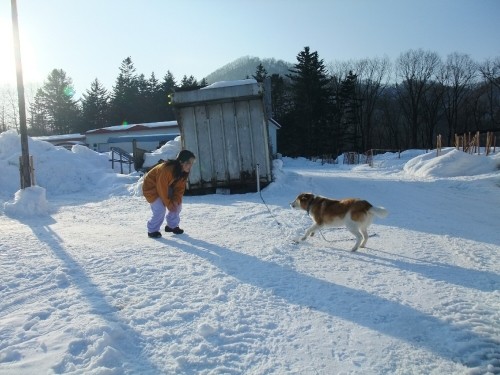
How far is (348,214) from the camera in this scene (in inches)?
228

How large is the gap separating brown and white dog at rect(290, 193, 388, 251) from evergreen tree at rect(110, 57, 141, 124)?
6018 cm

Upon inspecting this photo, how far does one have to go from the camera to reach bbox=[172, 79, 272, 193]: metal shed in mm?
12078

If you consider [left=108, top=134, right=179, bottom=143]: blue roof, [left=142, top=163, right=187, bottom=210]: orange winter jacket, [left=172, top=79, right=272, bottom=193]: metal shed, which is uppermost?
[left=108, top=134, right=179, bottom=143]: blue roof

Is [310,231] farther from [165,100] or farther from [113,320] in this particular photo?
[165,100]

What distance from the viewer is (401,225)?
7777mm

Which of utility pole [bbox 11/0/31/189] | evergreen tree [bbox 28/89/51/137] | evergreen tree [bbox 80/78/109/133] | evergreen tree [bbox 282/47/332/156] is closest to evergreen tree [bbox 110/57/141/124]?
evergreen tree [bbox 80/78/109/133]

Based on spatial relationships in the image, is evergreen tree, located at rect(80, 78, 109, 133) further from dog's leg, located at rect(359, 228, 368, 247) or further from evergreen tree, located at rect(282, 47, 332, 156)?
dog's leg, located at rect(359, 228, 368, 247)

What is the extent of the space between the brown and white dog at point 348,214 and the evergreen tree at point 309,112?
44074 mm

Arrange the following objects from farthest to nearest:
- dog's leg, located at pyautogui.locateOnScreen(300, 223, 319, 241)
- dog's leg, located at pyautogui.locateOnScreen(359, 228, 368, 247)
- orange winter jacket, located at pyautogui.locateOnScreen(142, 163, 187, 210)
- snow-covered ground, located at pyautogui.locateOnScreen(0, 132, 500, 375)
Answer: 1. orange winter jacket, located at pyautogui.locateOnScreen(142, 163, 187, 210)
2. dog's leg, located at pyautogui.locateOnScreen(300, 223, 319, 241)
3. dog's leg, located at pyautogui.locateOnScreen(359, 228, 368, 247)
4. snow-covered ground, located at pyautogui.locateOnScreen(0, 132, 500, 375)

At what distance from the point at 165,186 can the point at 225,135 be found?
20.5 feet

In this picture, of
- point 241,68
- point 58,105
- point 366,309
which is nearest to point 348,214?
point 366,309

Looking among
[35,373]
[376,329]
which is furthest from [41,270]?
[376,329]

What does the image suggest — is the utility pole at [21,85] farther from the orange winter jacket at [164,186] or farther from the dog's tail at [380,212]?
the dog's tail at [380,212]

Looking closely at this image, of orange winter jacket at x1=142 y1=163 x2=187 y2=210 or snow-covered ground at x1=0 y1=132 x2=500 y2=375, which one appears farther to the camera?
orange winter jacket at x1=142 y1=163 x2=187 y2=210
